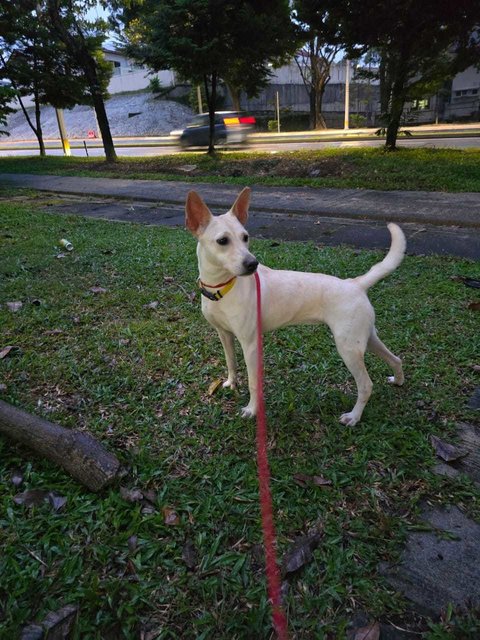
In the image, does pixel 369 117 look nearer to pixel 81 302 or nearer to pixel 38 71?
pixel 38 71

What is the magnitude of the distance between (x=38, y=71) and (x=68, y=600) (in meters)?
22.0

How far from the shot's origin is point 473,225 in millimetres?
6750

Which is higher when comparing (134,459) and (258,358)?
(258,358)

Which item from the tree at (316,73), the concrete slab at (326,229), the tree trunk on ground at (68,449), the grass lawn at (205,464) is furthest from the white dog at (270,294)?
the tree at (316,73)

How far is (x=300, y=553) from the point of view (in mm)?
1959

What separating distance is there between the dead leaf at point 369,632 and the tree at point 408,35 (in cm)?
1252

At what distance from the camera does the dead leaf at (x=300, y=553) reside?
190 cm

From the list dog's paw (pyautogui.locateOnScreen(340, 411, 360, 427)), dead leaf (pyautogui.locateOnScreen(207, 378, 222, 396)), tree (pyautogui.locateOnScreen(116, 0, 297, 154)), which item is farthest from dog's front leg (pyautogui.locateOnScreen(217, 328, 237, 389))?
tree (pyautogui.locateOnScreen(116, 0, 297, 154))

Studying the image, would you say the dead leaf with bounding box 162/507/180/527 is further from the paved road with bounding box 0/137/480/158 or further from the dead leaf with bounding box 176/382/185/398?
the paved road with bounding box 0/137/480/158

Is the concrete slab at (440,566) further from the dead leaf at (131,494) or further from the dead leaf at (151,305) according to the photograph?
the dead leaf at (151,305)

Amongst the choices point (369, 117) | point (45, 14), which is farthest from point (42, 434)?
point (369, 117)

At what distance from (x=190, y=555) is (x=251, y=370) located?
1.16 metres

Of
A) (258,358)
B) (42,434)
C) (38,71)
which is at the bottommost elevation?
(42,434)

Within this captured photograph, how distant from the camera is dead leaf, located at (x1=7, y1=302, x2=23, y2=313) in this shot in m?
4.44
